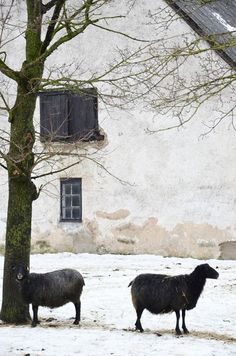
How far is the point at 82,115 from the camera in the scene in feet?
61.9

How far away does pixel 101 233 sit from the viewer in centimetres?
1855

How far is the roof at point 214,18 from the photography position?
16.4m

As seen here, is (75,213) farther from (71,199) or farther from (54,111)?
(54,111)

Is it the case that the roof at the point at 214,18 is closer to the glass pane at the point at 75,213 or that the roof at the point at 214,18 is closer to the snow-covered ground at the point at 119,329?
the snow-covered ground at the point at 119,329

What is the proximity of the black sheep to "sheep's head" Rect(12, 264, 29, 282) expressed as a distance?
1.61m

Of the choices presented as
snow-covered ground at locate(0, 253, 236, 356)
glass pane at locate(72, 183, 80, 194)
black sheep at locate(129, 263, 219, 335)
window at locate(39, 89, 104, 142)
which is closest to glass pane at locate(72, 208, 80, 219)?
glass pane at locate(72, 183, 80, 194)

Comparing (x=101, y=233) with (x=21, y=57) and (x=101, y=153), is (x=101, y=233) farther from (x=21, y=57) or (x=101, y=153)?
(x=21, y=57)

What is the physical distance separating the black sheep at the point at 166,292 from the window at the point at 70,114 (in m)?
9.22

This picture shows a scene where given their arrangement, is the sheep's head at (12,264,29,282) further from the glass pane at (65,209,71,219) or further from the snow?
the snow

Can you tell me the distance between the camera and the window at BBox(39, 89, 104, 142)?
18.7 m

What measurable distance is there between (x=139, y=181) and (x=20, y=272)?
8.51 meters

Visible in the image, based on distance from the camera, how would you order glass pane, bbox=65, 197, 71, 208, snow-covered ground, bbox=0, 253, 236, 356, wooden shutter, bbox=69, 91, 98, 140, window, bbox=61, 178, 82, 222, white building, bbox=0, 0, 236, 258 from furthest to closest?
1. glass pane, bbox=65, 197, 71, 208
2. window, bbox=61, 178, 82, 222
3. wooden shutter, bbox=69, 91, 98, 140
4. white building, bbox=0, 0, 236, 258
5. snow-covered ground, bbox=0, 253, 236, 356

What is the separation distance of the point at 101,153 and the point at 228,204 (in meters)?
3.72

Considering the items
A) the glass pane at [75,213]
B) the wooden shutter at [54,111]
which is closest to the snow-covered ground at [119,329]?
the glass pane at [75,213]
